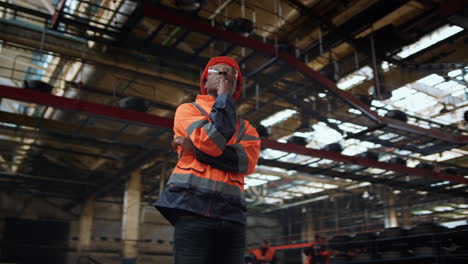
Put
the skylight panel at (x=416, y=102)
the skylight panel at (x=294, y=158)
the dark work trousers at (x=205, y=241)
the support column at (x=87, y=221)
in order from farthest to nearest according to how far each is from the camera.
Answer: the support column at (x=87, y=221) → the skylight panel at (x=294, y=158) → the skylight panel at (x=416, y=102) → the dark work trousers at (x=205, y=241)

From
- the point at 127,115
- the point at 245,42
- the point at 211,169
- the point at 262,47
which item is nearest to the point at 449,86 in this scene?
the point at 262,47

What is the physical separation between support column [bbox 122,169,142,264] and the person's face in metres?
13.3

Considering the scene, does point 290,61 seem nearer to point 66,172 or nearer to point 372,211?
point 66,172

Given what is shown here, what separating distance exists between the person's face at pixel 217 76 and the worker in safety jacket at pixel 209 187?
0.10ft

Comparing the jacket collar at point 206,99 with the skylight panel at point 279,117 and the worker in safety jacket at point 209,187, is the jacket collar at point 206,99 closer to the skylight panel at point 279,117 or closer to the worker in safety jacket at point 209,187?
the worker in safety jacket at point 209,187

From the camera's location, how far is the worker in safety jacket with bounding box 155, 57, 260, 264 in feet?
4.97

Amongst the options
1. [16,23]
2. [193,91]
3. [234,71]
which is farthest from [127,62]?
[234,71]

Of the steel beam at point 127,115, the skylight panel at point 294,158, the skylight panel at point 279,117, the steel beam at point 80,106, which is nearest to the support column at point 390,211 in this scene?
the steel beam at point 127,115

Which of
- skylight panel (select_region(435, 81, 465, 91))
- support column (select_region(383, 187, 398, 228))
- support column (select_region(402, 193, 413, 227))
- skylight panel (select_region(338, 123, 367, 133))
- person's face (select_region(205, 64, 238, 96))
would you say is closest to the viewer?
person's face (select_region(205, 64, 238, 96))

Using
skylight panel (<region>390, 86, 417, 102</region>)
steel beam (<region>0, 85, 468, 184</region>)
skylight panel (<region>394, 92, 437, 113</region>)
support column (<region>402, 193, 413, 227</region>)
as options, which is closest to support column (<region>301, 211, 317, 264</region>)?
support column (<region>402, 193, 413, 227</region>)

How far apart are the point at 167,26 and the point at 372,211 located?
1663 centimetres

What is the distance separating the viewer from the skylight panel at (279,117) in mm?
12795

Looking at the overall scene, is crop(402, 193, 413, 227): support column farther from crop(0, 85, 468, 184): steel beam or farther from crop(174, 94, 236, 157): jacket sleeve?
crop(174, 94, 236, 157): jacket sleeve

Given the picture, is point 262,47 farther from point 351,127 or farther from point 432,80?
point 432,80
